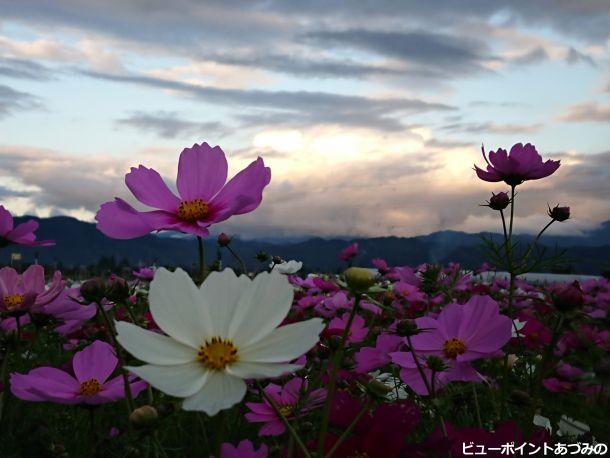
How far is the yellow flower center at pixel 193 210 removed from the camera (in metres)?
1.03

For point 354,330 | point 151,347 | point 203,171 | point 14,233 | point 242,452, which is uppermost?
point 203,171

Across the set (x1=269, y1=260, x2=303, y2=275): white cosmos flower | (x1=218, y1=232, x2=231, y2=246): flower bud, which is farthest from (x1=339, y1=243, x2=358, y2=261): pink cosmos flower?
(x1=218, y1=232, x2=231, y2=246): flower bud

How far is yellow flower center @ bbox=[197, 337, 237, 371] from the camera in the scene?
0.68 m

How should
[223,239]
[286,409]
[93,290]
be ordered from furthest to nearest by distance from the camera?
[223,239] → [286,409] → [93,290]

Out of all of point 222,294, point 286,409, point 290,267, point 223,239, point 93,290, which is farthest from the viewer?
point 290,267

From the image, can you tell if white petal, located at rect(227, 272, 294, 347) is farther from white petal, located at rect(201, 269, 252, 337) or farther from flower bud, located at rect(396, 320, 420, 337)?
flower bud, located at rect(396, 320, 420, 337)

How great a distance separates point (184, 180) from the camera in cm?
107

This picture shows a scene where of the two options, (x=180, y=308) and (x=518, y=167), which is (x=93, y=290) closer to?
(x=180, y=308)

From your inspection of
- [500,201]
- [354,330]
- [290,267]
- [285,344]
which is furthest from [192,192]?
[290,267]

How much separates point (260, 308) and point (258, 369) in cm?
9

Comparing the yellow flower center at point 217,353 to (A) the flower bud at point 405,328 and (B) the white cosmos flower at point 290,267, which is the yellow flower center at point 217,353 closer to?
(A) the flower bud at point 405,328

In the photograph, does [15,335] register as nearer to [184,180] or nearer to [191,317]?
[184,180]

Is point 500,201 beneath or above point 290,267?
above

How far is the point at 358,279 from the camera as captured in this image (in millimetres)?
745
